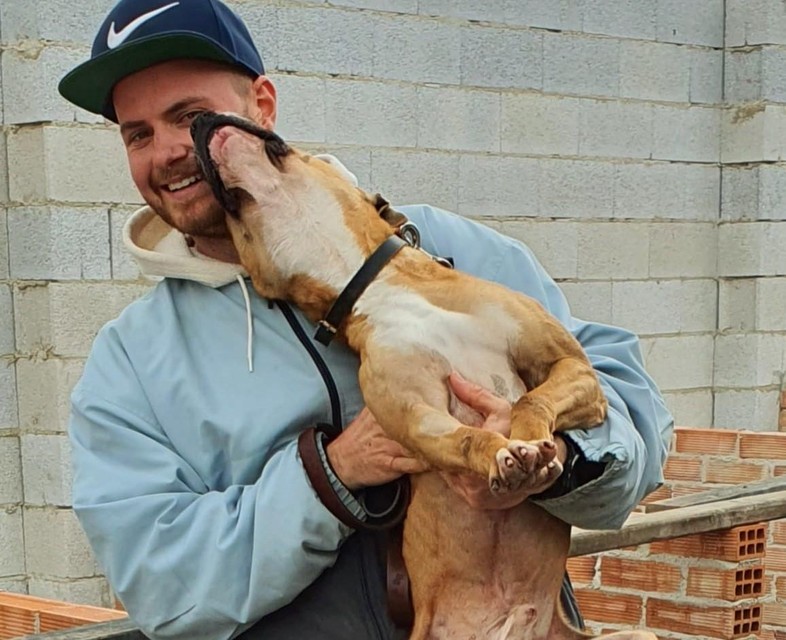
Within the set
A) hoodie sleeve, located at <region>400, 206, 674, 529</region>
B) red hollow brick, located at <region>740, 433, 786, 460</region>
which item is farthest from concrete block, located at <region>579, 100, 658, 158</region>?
hoodie sleeve, located at <region>400, 206, 674, 529</region>

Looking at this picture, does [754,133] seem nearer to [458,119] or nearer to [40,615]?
[458,119]

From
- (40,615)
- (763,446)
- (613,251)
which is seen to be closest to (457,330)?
(40,615)

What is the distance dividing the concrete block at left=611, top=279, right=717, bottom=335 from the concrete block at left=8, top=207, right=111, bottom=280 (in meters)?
2.46

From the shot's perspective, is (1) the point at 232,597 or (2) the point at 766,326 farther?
(2) the point at 766,326

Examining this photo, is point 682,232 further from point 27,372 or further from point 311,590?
point 311,590

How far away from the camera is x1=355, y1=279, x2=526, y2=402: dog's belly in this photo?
208cm

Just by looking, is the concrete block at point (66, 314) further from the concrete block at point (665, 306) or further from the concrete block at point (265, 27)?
the concrete block at point (665, 306)

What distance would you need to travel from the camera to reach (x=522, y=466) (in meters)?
1.83

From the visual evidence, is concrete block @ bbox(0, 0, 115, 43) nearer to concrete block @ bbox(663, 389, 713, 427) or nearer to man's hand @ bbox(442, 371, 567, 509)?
man's hand @ bbox(442, 371, 567, 509)

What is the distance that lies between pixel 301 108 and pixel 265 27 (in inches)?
12.3

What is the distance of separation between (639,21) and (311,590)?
4.54 metres

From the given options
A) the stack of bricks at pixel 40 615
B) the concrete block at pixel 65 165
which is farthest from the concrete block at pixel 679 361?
the stack of bricks at pixel 40 615

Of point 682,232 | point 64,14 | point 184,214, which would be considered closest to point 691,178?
point 682,232

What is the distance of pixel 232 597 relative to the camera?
2023 millimetres
